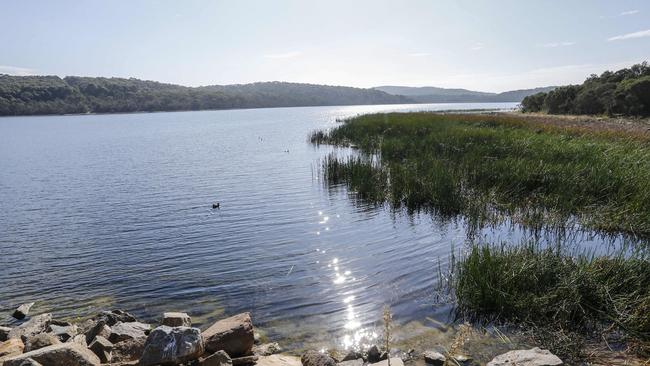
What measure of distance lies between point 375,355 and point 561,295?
10.2ft

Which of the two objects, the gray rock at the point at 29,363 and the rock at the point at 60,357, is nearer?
the gray rock at the point at 29,363

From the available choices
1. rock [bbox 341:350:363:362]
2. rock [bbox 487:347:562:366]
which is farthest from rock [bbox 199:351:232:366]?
rock [bbox 487:347:562:366]

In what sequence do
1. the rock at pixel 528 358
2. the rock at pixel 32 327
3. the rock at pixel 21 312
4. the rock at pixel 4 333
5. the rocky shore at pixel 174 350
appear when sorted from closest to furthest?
1. the rocky shore at pixel 174 350
2. the rock at pixel 528 358
3. the rock at pixel 32 327
4. the rock at pixel 4 333
5. the rock at pixel 21 312

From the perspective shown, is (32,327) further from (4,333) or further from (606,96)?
(606,96)

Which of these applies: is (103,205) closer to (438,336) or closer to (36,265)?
(36,265)

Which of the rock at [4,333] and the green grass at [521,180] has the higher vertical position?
the green grass at [521,180]

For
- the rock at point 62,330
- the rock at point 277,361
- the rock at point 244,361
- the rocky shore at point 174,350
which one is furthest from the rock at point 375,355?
the rock at point 62,330

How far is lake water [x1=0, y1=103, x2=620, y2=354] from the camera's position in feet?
24.4

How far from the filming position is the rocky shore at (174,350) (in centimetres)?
484

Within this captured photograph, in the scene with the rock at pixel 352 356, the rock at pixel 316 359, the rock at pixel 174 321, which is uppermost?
the rock at pixel 174 321

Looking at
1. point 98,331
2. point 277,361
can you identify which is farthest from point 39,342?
point 277,361

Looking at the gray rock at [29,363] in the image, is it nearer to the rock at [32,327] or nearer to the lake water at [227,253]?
the rock at [32,327]

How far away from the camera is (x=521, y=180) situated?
45.9 feet

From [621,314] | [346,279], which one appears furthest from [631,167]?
[346,279]
